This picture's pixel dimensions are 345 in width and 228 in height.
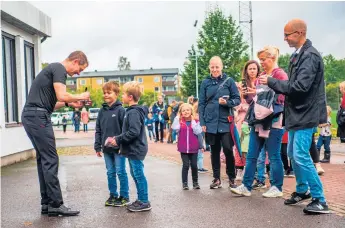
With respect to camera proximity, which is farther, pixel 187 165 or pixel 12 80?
pixel 12 80

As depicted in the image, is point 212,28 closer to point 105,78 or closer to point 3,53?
point 3,53

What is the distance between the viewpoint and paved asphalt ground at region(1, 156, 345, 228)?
5379mm

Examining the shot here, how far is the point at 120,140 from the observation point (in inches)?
246

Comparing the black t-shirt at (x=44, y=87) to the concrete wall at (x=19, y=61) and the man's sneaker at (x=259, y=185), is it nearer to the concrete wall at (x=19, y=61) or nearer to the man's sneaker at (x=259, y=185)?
the man's sneaker at (x=259, y=185)

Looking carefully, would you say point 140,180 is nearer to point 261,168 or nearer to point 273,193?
point 273,193

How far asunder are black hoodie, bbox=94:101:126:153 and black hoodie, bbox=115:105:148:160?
25cm

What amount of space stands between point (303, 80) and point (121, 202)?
276 cm

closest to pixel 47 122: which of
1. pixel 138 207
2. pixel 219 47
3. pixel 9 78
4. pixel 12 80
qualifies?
pixel 138 207

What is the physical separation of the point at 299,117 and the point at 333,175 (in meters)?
3.65

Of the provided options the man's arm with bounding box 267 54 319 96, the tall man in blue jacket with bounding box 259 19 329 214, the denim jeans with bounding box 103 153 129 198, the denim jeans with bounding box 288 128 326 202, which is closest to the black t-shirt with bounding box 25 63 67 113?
the denim jeans with bounding box 103 153 129 198

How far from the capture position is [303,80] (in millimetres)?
5664

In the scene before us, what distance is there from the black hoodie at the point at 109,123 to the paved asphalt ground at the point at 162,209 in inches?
31.2

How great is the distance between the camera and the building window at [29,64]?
45.3 ft

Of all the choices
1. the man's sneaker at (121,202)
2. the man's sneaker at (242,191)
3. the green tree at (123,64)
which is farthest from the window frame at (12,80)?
the green tree at (123,64)
